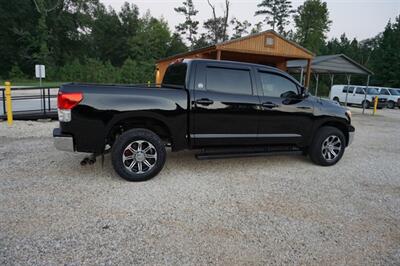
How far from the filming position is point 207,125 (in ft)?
14.5

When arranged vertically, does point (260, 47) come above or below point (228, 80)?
above

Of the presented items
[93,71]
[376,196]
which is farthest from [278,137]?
[93,71]

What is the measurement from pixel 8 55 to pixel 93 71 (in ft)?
54.3

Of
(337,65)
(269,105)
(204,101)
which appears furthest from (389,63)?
(204,101)

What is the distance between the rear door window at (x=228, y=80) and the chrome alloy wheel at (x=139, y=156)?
1.38 meters

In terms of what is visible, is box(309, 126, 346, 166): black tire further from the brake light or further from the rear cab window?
the brake light

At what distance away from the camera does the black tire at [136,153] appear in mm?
3996

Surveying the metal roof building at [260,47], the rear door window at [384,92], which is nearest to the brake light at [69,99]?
the metal roof building at [260,47]

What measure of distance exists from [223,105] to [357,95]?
21.1m

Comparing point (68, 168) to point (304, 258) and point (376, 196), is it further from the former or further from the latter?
point (376, 196)

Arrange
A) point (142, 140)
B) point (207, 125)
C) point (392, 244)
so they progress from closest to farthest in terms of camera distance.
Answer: point (392, 244) → point (142, 140) → point (207, 125)

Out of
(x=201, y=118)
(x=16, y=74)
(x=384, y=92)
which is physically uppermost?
(x=16, y=74)

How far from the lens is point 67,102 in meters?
3.71

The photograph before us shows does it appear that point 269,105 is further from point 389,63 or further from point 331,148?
point 389,63
